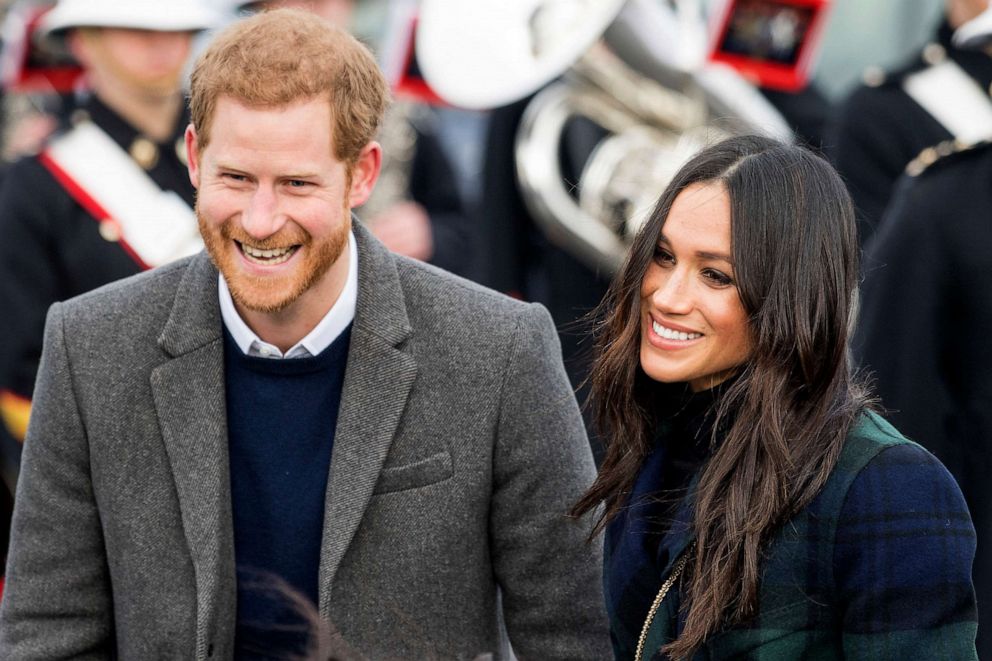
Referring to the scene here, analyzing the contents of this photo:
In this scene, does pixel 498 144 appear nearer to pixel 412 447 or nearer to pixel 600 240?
pixel 600 240

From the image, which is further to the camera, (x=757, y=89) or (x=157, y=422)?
(x=757, y=89)

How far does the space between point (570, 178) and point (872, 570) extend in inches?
133

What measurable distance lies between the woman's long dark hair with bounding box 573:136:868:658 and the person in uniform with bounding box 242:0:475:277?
3.50 meters

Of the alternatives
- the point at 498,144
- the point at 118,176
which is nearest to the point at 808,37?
the point at 498,144

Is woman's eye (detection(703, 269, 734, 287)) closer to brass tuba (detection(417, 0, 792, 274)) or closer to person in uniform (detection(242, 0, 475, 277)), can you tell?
brass tuba (detection(417, 0, 792, 274))

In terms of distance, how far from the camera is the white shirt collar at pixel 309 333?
3084 millimetres

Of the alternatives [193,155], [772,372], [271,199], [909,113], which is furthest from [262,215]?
[909,113]

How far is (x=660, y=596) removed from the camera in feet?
8.86

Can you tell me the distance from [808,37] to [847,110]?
0.98ft

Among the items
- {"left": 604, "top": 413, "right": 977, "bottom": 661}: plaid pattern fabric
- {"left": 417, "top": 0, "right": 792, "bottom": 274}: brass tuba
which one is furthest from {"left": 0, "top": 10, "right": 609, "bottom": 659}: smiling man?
{"left": 417, "top": 0, "right": 792, "bottom": 274}: brass tuba

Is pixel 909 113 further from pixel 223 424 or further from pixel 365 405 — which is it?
pixel 223 424

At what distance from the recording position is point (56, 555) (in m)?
3.06

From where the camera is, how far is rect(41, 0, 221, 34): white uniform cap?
5.00m

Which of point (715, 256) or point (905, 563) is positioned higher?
point (715, 256)
